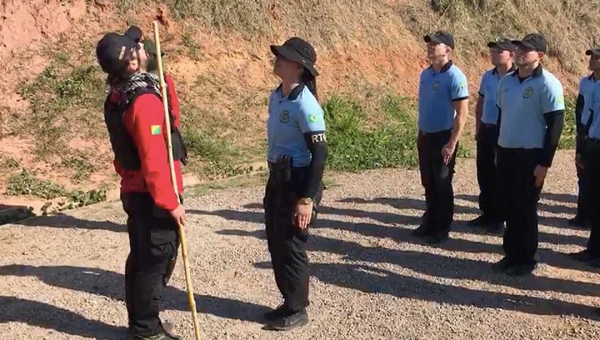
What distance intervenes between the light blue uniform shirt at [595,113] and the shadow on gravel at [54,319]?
3.93m

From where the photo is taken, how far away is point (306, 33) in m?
13.7

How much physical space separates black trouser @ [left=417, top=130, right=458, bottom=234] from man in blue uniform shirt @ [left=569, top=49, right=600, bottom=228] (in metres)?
1.31

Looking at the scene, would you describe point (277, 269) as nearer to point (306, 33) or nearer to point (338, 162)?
point (338, 162)

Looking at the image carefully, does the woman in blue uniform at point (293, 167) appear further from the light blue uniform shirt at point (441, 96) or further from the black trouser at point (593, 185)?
the black trouser at point (593, 185)

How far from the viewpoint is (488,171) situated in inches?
289

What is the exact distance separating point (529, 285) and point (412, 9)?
34.6 ft

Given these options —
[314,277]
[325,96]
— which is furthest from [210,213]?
[325,96]

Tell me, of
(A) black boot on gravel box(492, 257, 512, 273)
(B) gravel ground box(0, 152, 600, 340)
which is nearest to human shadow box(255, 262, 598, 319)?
(B) gravel ground box(0, 152, 600, 340)

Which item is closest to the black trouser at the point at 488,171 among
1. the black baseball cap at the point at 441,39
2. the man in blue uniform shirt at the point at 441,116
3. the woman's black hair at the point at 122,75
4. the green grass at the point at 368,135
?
the man in blue uniform shirt at the point at 441,116

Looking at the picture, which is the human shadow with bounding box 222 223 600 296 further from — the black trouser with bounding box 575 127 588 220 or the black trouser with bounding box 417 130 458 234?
the black trouser with bounding box 575 127 588 220

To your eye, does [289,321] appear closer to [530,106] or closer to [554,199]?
[530,106]

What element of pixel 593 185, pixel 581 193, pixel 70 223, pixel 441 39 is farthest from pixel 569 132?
pixel 70 223

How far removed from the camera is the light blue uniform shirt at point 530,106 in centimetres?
551

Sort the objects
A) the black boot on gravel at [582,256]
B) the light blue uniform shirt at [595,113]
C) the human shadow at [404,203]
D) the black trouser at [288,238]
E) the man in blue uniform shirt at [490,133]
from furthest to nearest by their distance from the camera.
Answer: the human shadow at [404,203] < the man in blue uniform shirt at [490,133] < the black boot on gravel at [582,256] < the light blue uniform shirt at [595,113] < the black trouser at [288,238]
